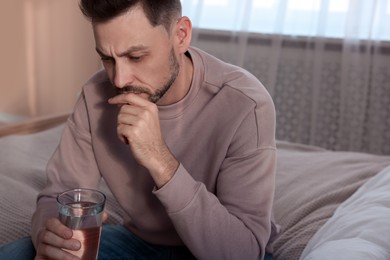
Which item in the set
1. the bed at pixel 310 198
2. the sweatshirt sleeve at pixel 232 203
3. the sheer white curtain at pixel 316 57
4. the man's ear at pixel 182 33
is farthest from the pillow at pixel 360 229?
the sheer white curtain at pixel 316 57

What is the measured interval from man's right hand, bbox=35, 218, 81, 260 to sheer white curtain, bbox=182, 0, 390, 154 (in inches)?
85.3

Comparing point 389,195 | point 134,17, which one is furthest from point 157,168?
point 389,195

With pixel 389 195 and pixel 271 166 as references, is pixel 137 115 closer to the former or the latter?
pixel 271 166

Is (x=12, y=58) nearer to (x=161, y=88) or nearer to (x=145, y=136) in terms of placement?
(x=161, y=88)

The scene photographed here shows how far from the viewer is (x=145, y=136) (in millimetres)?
1106

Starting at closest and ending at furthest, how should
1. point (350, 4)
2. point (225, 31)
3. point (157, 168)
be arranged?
point (157, 168) → point (350, 4) → point (225, 31)

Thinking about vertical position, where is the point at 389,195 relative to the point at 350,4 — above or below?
below

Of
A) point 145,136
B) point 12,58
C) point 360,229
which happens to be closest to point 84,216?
point 145,136

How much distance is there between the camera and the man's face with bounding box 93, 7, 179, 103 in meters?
1.18

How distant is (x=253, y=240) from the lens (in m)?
1.17

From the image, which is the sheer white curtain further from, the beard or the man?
the beard

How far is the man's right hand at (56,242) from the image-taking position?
1005 millimetres

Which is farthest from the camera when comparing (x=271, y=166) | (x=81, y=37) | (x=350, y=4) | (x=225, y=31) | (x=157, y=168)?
(x=81, y=37)

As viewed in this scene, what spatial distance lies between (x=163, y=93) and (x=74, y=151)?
29cm
